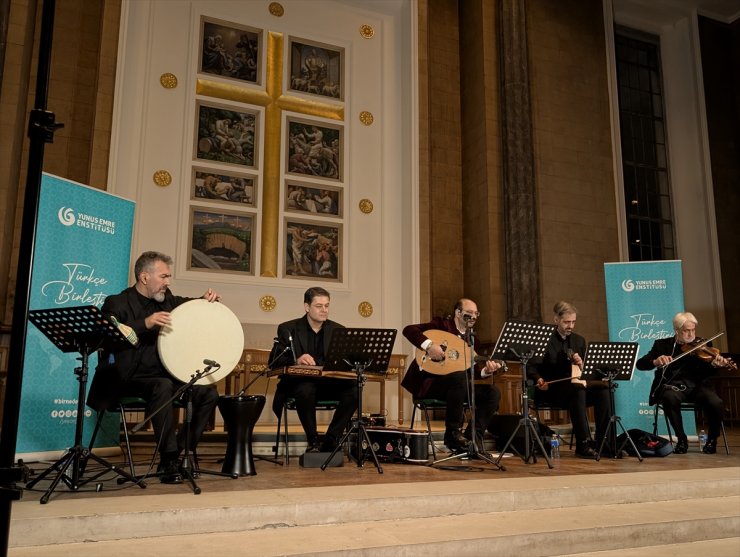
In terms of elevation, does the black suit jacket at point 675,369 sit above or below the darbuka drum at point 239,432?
above

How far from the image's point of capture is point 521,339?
538 cm

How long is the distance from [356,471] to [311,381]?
85 cm

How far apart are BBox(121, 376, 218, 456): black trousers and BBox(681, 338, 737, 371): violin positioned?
4.44 m

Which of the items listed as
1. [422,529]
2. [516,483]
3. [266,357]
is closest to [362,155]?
[266,357]

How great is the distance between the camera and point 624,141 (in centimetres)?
1145

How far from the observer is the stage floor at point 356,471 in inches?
158

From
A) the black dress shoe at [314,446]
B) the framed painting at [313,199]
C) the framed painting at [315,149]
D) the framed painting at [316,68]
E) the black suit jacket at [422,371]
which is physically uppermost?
the framed painting at [316,68]

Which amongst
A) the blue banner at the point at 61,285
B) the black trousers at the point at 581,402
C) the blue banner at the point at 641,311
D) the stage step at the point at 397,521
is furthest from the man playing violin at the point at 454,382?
the blue banner at the point at 61,285

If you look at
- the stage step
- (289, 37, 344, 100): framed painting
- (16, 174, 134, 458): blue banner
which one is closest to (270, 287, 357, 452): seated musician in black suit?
the stage step

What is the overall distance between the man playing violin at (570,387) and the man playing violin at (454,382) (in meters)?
0.53

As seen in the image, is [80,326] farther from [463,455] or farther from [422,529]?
[463,455]

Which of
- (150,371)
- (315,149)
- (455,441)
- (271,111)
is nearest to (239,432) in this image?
(150,371)

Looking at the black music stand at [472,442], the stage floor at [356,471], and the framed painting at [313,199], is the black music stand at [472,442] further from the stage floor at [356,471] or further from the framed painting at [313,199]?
the framed painting at [313,199]

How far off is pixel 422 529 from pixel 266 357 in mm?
4269
